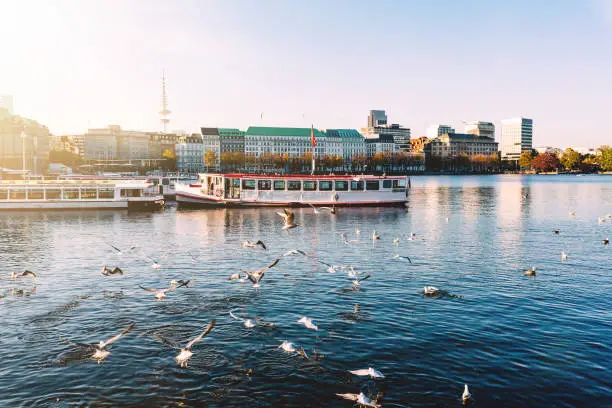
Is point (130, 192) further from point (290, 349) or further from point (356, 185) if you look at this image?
point (290, 349)

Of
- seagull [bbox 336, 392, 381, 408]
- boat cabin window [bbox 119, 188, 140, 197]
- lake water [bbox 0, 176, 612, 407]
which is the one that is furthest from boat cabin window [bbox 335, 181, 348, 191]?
seagull [bbox 336, 392, 381, 408]

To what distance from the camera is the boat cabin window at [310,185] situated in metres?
83.2

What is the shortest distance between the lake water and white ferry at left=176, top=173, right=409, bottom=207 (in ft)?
116

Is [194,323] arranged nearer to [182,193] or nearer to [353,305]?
[353,305]

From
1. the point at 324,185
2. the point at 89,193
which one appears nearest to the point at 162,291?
the point at 89,193

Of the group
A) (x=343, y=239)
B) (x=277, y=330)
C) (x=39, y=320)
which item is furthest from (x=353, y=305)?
(x=343, y=239)

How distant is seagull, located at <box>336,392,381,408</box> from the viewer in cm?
1507

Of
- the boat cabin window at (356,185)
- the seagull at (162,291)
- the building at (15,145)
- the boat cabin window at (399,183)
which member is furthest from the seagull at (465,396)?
the building at (15,145)

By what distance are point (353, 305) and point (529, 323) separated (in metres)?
8.26

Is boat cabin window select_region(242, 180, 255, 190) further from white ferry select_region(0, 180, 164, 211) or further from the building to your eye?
the building

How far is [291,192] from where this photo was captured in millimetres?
82750

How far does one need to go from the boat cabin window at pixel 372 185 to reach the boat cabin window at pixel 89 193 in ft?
140

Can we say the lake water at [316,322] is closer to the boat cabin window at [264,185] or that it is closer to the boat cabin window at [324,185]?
A: the boat cabin window at [264,185]

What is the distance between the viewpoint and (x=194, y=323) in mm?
23109
